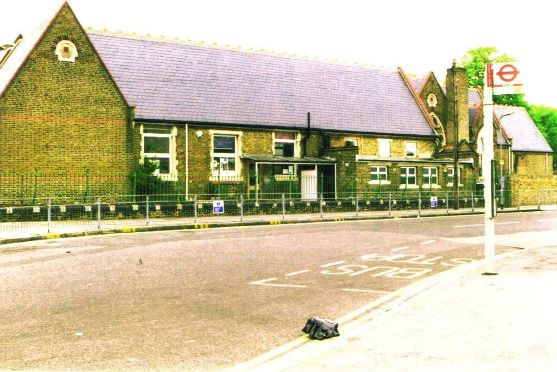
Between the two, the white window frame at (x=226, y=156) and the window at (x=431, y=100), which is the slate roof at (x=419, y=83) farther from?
the white window frame at (x=226, y=156)

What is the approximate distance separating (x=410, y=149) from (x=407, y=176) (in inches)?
182

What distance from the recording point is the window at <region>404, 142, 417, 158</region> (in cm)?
4606

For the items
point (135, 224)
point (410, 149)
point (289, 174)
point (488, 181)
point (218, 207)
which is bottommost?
point (135, 224)

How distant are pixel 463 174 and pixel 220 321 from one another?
137 ft

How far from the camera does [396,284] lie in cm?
1102

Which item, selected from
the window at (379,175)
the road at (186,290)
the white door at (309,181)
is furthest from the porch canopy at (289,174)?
the road at (186,290)

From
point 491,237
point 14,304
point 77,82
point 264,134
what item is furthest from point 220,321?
point 264,134

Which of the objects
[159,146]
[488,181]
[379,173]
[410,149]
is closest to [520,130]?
[410,149]

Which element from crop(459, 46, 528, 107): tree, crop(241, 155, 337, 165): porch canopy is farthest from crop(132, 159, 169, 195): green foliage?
crop(459, 46, 528, 107): tree

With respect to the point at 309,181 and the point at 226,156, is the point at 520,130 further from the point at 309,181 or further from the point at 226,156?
the point at 226,156

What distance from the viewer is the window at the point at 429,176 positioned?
43469 millimetres

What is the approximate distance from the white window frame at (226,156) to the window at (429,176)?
14.3 meters

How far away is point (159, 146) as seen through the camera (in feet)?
112

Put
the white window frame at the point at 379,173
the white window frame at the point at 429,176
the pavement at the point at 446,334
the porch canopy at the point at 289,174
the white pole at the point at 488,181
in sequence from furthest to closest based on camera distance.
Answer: the white window frame at the point at 429,176, the white window frame at the point at 379,173, the porch canopy at the point at 289,174, the white pole at the point at 488,181, the pavement at the point at 446,334
